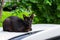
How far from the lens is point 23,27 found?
6.41 meters

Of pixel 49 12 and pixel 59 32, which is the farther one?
pixel 49 12

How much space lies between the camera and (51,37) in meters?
1.67

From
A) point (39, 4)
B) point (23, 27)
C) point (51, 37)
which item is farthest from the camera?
point (39, 4)

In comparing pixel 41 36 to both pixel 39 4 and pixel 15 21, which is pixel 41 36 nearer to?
pixel 15 21

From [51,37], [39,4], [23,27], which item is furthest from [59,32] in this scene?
[39,4]

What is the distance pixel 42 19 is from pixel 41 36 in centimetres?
897

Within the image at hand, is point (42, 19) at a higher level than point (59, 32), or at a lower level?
lower

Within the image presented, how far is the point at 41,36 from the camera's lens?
1709 millimetres

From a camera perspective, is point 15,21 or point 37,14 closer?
point 15,21

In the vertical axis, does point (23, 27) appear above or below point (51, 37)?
below

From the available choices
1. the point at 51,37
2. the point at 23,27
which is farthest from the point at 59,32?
the point at 23,27

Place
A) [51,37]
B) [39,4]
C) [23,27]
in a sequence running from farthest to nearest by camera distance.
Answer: [39,4], [23,27], [51,37]

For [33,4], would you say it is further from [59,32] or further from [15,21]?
[59,32]

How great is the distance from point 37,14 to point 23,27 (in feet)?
14.4
